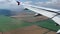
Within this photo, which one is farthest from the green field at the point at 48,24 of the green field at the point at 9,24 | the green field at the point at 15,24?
the green field at the point at 9,24

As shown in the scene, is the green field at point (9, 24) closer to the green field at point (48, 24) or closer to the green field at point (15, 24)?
the green field at point (15, 24)

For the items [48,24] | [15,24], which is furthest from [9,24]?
[48,24]

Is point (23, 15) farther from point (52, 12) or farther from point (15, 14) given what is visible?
point (52, 12)

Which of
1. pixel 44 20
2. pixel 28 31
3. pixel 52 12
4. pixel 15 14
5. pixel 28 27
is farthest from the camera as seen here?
pixel 15 14

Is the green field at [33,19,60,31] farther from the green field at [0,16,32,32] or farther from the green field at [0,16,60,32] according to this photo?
the green field at [0,16,32,32]

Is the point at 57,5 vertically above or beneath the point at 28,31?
above

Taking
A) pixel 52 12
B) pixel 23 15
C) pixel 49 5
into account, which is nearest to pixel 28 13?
pixel 23 15

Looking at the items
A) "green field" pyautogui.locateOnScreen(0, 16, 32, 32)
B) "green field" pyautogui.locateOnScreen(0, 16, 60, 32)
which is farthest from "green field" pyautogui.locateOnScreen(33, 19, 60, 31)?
"green field" pyautogui.locateOnScreen(0, 16, 32, 32)

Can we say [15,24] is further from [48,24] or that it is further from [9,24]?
[48,24]
